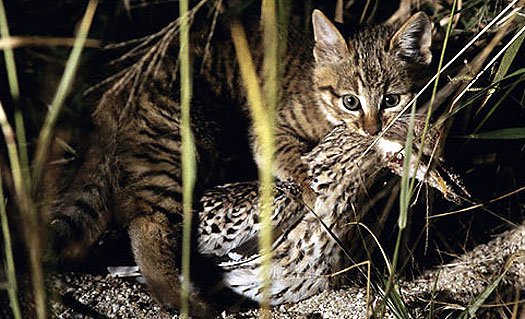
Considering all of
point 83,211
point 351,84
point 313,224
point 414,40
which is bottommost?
point 313,224

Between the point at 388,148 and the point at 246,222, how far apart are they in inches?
21.7

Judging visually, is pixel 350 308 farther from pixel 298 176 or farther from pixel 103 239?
pixel 103 239

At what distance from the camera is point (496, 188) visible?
11.3 ft

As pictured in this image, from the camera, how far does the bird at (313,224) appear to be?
2891 millimetres

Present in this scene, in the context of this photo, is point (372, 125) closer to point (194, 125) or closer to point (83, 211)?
point (194, 125)

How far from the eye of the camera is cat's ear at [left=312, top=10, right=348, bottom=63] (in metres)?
3.39

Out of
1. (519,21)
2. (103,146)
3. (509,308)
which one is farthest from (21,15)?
(509,308)

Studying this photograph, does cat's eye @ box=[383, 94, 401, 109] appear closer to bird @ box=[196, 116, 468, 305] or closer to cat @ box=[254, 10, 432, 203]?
cat @ box=[254, 10, 432, 203]

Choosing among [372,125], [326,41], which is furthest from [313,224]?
[326,41]

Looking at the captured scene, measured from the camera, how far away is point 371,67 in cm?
338

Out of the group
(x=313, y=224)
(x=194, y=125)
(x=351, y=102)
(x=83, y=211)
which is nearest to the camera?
(x=313, y=224)

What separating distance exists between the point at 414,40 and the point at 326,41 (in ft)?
1.15

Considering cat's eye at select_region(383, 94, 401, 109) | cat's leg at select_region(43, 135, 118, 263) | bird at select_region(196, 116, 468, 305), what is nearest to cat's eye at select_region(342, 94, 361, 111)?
cat's eye at select_region(383, 94, 401, 109)

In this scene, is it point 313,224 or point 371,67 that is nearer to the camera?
point 313,224
